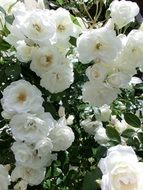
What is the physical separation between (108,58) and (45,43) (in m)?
0.17

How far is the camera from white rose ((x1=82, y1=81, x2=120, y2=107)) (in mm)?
1159

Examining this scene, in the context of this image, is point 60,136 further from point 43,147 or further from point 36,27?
point 36,27

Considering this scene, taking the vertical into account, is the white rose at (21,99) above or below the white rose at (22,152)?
above

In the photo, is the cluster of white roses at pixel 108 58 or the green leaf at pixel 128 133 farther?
the green leaf at pixel 128 133

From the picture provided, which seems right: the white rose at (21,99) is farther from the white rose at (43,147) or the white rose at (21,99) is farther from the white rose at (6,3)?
the white rose at (6,3)

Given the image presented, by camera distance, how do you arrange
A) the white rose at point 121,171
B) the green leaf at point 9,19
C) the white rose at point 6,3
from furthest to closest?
the white rose at point 6,3
the green leaf at point 9,19
the white rose at point 121,171

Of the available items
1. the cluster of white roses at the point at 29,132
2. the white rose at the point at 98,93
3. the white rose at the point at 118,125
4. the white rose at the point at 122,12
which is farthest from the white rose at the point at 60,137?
the white rose at the point at 122,12

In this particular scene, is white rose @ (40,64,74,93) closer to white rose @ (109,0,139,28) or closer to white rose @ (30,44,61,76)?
white rose @ (30,44,61,76)

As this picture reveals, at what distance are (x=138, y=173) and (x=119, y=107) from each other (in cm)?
60

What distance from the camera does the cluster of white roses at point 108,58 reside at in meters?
1.13

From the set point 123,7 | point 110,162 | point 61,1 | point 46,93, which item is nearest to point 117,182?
point 110,162

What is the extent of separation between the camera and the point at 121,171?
0.85m

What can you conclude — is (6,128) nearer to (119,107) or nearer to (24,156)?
(24,156)

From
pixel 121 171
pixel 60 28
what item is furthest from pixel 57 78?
pixel 121 171
